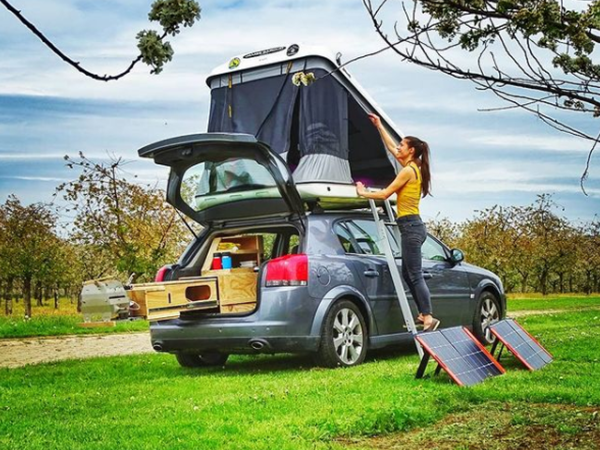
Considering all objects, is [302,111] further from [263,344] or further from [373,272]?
[263,344]

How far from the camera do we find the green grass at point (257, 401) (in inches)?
206

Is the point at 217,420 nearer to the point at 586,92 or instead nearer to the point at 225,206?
the point at 586,92

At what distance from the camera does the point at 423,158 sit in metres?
8.60

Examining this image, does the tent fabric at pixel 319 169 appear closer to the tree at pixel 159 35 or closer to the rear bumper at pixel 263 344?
the rear bumper at pixel 263 344

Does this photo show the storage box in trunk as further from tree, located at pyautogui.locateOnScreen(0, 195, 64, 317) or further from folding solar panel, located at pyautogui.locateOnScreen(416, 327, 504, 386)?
tree, located at pyautogui.locateOnScreen(0, 195, 64, 317)

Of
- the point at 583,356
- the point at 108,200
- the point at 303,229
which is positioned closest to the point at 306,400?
the point at 303,229

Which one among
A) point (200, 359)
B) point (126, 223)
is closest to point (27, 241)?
point (126, 223)

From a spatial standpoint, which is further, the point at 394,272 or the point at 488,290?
the point at 488,290

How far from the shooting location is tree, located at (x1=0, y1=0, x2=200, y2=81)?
12.3ft

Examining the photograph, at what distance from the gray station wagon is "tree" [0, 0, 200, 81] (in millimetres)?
4169

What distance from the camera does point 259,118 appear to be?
938cm

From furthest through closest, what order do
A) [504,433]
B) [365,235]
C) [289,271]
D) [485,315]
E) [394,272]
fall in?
[485,315]
[365,235]
[394,272]
[289,271]
[504,433]

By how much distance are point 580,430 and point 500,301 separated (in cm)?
587

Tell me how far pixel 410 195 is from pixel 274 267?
1565 millimetres
